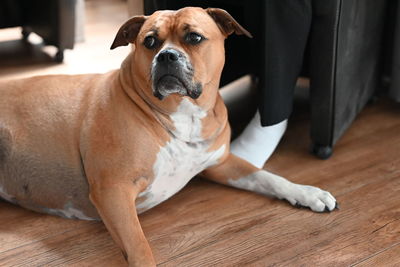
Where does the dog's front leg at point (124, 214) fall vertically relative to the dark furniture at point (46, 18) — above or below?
above

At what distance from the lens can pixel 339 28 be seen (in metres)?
1.70

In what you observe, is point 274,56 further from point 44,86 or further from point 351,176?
point 44,86

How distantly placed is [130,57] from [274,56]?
0.44 m

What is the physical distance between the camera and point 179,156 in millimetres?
1532

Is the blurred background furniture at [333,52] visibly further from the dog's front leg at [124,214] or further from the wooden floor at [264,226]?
the dog's front leg at [124,214]

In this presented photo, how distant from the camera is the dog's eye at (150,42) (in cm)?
142

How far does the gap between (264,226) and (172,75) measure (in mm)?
508

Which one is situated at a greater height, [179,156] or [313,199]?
[179,156]

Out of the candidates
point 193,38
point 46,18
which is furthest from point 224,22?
point 46,18

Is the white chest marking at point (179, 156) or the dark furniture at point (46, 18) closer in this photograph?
the white chest marking at point (179, 156)

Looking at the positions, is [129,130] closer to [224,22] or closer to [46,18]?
[224,22]

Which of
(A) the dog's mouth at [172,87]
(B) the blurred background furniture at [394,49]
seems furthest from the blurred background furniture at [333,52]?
(A) the dog's mouth at [172,87]

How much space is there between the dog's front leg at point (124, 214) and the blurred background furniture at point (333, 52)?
0.60 metres

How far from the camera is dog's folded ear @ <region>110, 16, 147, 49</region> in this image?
4.92 feet
